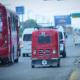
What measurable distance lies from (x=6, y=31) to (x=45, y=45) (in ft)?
9.65

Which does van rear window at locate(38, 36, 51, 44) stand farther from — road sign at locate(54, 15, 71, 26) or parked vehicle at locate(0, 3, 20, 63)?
road sign at locate(54, 15, 71, 26)

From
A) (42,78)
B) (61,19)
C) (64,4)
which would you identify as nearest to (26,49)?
(64,4)

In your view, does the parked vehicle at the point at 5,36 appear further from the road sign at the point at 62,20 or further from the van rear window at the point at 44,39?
the road sign at the point at 62,20

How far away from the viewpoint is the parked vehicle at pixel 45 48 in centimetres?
3388

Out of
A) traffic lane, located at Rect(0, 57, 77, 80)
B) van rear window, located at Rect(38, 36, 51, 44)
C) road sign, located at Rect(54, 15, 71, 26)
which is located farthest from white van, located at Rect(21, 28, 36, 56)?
road sign, located at Rect(54, 15, 71, 26)

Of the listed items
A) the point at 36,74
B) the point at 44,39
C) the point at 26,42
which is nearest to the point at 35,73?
the point at 36,74

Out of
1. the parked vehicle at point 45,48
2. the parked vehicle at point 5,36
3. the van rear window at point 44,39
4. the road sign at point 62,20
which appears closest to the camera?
the parked vehicle at point 45,48

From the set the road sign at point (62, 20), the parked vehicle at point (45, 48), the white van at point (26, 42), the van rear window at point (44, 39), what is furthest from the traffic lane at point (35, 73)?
the road sign at point (62, 20)

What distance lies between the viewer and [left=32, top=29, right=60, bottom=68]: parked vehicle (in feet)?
111

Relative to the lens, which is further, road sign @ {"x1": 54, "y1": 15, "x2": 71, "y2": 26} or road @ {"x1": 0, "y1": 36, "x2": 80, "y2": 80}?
road sign @ {"x1": 54, "y1": 15, "x2": 71, "y2": 26}

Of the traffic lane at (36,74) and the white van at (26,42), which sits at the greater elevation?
the white van at (26,42)

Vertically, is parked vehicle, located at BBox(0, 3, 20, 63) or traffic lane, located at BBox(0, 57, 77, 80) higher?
parked vehicle, located at BBox(0, 3, 20, 63)

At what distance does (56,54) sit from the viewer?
34.1m

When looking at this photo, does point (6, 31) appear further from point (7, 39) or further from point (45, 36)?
point (45, 36)
